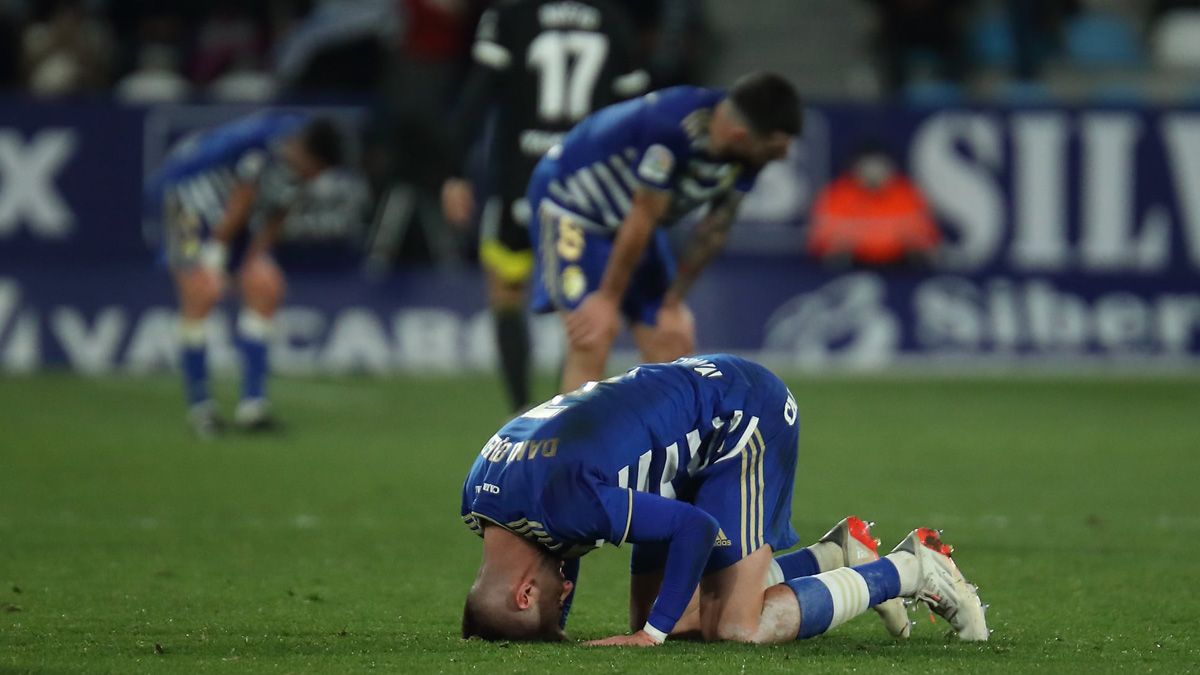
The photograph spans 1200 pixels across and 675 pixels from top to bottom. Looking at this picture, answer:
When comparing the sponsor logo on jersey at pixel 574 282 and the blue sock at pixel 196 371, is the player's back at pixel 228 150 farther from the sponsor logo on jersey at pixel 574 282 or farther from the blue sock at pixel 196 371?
the sponsor logo on jersey at pixel 574 282

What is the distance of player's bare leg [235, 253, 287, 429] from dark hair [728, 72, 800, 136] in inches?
202

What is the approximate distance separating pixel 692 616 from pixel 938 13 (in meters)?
13.4

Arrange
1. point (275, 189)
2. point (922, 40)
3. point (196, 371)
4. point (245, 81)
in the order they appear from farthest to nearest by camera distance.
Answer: point (922, 40) → point (245, 81) → point (275, 189) → point (196, 371)

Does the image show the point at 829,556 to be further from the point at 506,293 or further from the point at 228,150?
the point at 228,150

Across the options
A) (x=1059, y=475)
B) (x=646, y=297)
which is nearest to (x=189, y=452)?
(x=646, y=297)

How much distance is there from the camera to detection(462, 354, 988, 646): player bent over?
508cm

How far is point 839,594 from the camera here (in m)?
5.43

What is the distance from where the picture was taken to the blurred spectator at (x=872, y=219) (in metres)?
15.4

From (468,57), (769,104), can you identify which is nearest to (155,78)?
(468,57)

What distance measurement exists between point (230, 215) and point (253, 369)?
35.3 inches

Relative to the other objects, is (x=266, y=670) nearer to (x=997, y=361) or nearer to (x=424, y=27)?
(x=997, y=361)

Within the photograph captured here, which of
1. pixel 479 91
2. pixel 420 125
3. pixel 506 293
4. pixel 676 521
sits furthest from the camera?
pixel 420 125

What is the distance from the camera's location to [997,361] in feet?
49.6

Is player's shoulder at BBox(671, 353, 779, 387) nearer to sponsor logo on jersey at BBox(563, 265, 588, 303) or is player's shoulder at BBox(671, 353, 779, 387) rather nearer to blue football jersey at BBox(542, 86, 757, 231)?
blue football jersey at BBox(542, 86, 757, 231)
